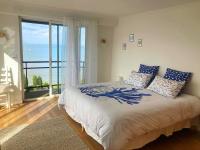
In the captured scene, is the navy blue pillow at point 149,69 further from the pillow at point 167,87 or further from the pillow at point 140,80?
the pillow at point 167,87

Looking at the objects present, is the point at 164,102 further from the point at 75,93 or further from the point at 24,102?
the point at 24,102

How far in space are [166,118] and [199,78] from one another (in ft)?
3.39

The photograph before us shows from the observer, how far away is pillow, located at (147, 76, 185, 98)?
2941mm

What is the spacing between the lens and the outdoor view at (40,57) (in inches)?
169

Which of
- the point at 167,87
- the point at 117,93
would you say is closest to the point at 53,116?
the point at 117,93

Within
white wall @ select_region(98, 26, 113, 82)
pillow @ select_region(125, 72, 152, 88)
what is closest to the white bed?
pillow @ select_region(125, 72, 152, 88)

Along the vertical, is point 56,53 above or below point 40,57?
above

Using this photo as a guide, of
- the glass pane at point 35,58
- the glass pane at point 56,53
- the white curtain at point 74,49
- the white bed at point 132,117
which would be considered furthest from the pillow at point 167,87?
the glass pane at point 35,58

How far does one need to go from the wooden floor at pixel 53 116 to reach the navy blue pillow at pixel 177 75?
92cm

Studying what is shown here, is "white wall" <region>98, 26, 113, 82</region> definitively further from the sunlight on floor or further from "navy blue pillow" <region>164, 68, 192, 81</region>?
"navy blue pillow" <region>164, 68, 192, 81</region>

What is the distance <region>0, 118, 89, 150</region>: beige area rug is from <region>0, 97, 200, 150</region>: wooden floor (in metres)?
0.15

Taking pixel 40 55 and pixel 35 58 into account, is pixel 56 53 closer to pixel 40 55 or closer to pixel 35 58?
pixel 40 55

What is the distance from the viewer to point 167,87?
3.02 metres

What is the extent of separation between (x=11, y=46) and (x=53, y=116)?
1798mm
